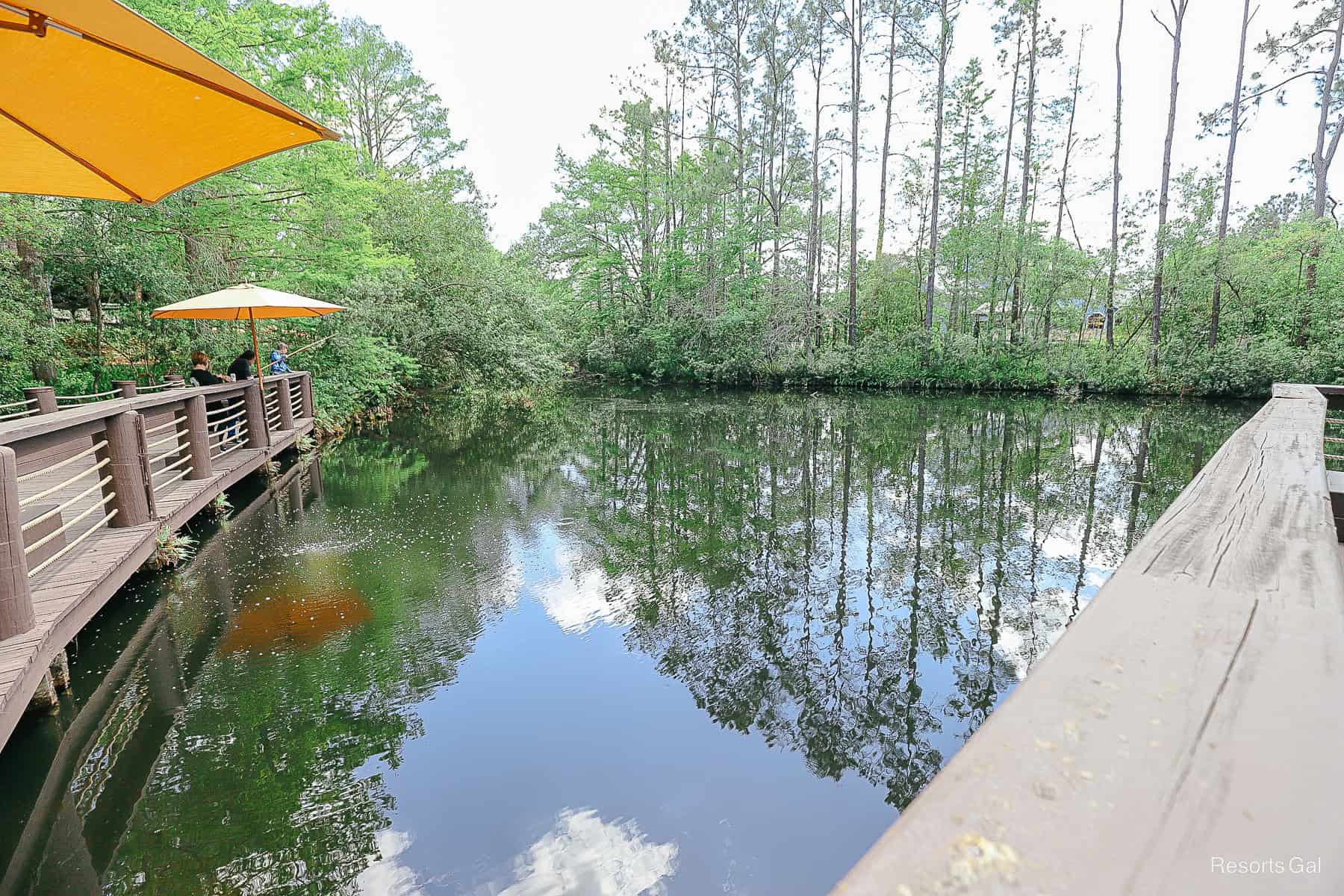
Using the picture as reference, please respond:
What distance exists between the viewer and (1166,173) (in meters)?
18.4

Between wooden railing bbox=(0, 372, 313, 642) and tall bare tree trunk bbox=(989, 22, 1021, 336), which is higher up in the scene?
tall bare tree trunk bbox=(989, 22, 1021, 336)

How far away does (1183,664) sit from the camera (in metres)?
0.76

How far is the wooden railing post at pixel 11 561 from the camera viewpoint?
270 cm

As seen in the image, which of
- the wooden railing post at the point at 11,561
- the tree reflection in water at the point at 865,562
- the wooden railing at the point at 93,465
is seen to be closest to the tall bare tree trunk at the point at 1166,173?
the tree reflection in water at the point at 865,562

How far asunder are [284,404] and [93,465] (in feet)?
15.7

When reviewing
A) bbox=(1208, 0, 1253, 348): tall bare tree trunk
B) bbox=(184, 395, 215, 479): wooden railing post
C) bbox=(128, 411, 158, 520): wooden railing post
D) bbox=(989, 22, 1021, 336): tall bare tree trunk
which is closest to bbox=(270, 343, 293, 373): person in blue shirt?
bbox=(184, 395, 215, 479): wooden railing post

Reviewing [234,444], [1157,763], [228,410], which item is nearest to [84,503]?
[228,410]

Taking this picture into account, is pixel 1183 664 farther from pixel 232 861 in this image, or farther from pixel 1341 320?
pixel 1341 320

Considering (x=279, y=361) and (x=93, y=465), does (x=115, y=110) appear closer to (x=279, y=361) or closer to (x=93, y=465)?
(x=93, y=465)

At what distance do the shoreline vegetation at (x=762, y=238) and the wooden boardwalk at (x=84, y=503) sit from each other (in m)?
4.37

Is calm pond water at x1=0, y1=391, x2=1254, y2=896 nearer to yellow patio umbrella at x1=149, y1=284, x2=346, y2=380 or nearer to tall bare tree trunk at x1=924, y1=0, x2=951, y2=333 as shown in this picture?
yellow patio umbrella at x1=149, y1=284, x2=346, y2=380

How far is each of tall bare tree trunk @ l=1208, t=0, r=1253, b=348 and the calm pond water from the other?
14189mm

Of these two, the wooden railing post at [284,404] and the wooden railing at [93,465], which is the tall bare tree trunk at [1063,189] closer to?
the wooden railing post at [284,404]

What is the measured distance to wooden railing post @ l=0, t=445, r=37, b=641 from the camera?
270 cm
